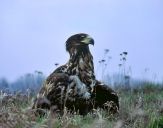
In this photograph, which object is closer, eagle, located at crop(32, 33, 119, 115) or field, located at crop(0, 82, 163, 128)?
field, located at crop(0, 82, 163, 128)

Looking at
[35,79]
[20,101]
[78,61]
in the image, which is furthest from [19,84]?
[78,61]

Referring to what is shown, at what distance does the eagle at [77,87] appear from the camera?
10055 mm

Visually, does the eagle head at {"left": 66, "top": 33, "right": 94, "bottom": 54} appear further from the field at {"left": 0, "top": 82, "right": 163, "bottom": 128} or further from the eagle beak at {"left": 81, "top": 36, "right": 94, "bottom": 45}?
the field at {"left": 0, "top": 82, "right": 163, "bottom": 128}

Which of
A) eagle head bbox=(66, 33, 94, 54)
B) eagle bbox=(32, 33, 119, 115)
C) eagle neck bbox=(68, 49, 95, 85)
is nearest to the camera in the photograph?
eagle bbox=(32, 33, 119, 115)

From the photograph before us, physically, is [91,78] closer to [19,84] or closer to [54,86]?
[54,86]

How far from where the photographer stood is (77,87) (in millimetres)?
10094

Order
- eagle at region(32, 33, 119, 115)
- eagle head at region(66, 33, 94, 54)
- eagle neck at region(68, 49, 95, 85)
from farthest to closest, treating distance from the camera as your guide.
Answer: eagle head at region(66, 33, 94, 54), eagle neck at region(68, 49, 95, 85), eagle at region(32, 33, 119, 115)

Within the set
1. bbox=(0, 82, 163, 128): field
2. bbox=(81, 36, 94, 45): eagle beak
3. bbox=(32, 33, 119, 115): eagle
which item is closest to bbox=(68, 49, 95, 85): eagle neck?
bbox=(32, 33, 119, 115): eagle

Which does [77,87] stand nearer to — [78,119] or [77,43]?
[77,43]

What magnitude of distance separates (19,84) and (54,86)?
209 inches

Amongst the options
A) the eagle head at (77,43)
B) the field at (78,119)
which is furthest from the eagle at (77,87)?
the field at (78,119)

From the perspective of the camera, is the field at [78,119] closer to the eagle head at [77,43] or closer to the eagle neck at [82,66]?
the eagle neck at [82,66]

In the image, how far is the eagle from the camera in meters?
10.1

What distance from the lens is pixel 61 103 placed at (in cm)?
999
